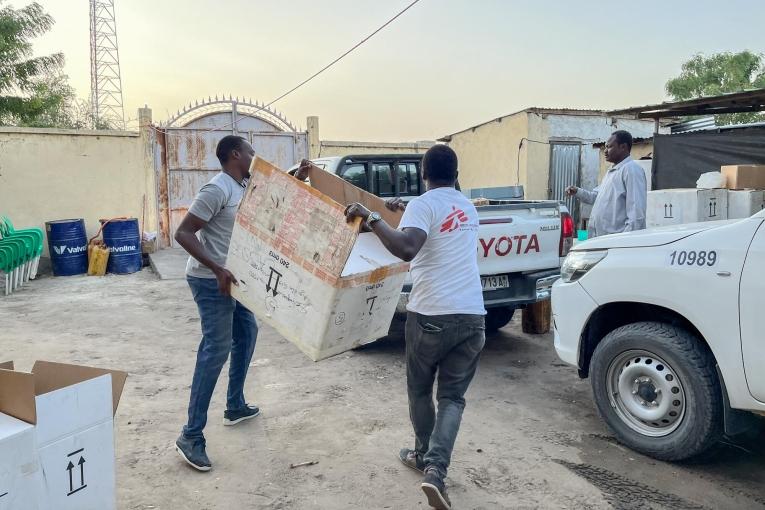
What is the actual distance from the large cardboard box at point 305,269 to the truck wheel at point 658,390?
152 centimetres

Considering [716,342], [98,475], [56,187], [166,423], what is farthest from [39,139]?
[716,342]

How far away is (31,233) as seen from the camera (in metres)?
10.3

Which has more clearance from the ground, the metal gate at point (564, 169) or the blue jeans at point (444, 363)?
the metal gate at point (564, 169)

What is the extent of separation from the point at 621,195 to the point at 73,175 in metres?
10.8

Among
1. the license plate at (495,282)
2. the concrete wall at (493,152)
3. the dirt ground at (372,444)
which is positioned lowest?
the dirt ground at (372,444)

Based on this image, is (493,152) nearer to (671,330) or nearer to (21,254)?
(21,254)

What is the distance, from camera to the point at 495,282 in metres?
5.11

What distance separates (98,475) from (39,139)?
446 inches

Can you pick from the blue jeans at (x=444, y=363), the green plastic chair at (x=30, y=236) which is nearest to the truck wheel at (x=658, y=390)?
the blue jeans at (x=444, y=363)

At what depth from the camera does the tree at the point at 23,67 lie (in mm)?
16516

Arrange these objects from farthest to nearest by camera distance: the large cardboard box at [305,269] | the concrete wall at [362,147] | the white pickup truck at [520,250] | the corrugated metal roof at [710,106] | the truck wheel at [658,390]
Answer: the concrete wall at [362,147], the corrugated metal roof at [710,106], the white pickup truck at [520,250], the truck wheel at [658,390], the large cardboard box at [305,269]

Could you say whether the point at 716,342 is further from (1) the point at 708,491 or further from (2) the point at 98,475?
(2) the point at 98,475

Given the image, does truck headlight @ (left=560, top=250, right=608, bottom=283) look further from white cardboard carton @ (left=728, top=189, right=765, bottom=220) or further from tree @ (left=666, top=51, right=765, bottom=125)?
tree @ (left=666, top=51, right=765, bottom=125)

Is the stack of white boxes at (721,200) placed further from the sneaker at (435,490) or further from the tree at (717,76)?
the tree at (717,76)
